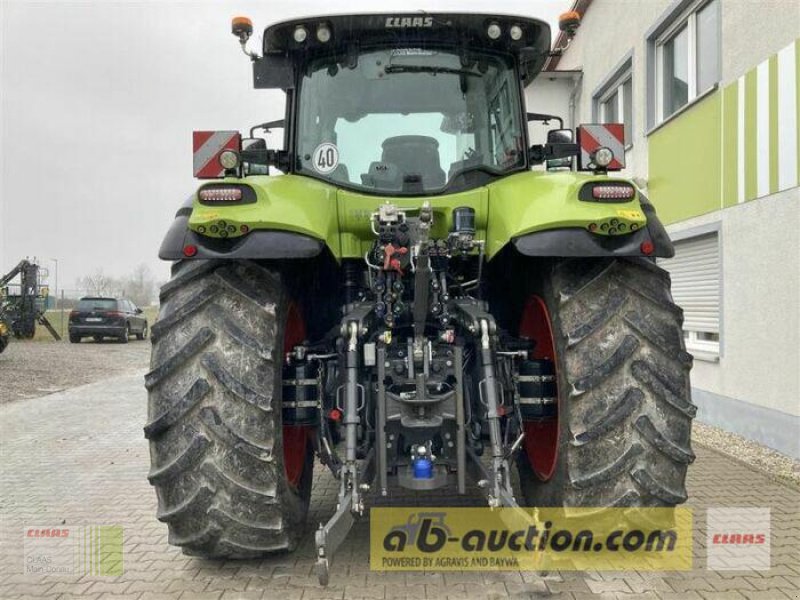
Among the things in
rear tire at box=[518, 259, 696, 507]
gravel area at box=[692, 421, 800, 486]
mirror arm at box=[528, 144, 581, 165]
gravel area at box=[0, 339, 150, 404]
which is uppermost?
mirror arm at box=[528, 144, 581, 165]

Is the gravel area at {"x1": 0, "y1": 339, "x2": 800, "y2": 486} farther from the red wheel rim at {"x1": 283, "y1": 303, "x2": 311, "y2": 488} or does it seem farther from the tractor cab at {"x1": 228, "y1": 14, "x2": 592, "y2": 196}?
the red wheel rim at {"x1": 283, "y1": 303, "x2": 311, "y2": 488}

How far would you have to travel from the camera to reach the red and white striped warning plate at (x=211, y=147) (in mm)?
3615

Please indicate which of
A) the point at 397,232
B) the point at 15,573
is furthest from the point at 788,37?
the point at 15,573

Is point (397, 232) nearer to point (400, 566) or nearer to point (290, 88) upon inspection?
point (290, 88)

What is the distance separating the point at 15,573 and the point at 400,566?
199 centimetres

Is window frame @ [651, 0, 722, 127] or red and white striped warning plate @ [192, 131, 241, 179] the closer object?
red and white striped warning plate @ [192, 131, 241, 179]

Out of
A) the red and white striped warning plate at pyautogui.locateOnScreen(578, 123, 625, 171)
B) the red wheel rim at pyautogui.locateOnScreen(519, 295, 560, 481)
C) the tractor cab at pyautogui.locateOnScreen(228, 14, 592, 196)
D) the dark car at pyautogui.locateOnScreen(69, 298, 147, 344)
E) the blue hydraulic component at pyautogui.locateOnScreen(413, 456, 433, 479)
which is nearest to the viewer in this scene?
the blue hydraulic component at pyautogui.locateOnScreen(413, 456, 433, 479)

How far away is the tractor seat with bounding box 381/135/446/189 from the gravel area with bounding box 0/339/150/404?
9.63m

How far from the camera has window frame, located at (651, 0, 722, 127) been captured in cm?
799

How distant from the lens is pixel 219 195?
303cm

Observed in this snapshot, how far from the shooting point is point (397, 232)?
3178 millimetres

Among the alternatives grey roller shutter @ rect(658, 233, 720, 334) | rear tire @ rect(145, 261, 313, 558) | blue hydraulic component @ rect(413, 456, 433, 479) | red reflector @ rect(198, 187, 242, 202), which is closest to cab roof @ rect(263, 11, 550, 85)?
red reflector @ rect(198, 187, 242, 202)

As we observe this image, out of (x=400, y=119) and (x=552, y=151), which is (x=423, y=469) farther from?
(x=552, y=151)

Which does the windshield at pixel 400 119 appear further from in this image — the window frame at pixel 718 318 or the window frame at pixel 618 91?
the window frame at pixel 618 91
